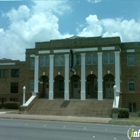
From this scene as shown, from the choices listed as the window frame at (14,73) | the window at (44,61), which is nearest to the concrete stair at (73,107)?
the window at (44,61)

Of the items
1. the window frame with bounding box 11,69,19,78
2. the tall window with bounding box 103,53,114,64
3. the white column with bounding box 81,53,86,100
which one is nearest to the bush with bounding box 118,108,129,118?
the white column with bounding box 81,53,86,100

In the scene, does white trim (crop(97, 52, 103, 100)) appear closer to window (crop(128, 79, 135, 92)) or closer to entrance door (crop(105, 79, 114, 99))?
entrance door (crop(105, 79, 114, 99))

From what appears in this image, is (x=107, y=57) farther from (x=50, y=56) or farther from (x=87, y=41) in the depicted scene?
(x=50, y=56)

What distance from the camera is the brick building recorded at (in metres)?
35.2

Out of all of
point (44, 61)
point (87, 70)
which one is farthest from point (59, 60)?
point (87, 70)

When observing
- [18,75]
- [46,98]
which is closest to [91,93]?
[46,98]

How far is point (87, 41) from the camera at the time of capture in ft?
119

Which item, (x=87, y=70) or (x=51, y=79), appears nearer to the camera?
(x=87, y=70)

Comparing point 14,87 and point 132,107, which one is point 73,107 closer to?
point 132,107

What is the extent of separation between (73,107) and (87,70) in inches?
240

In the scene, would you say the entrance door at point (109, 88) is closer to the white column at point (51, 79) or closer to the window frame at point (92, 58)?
the window frame at point (92, 58)

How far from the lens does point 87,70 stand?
35.9 m

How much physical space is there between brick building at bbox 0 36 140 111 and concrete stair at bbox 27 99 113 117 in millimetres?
1409

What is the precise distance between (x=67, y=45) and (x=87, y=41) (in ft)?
9.57
